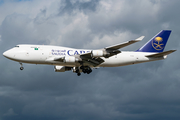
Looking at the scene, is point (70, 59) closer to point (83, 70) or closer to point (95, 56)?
point (95, 56)

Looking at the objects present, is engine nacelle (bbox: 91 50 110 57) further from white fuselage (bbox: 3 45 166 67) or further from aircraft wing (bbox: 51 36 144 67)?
white fuselage (bbox: 3 45 166 67)

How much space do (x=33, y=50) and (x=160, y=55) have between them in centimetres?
2310

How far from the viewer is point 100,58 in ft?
165

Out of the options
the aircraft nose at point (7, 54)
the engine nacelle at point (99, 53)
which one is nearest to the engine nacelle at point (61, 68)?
the aircraft nose at point (7, 54)

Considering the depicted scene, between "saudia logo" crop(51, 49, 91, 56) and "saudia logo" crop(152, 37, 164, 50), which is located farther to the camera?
"saudia logo" crop(152, 37, 164, 50)

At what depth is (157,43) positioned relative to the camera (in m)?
56.5

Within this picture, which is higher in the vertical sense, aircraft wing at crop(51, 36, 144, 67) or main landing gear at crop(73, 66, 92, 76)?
aircraft wing at crop(51, 36, 144, 67)

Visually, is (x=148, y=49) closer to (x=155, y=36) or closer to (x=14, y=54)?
(x=155, y=36)

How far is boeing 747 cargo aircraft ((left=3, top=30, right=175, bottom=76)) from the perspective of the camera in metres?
47.7

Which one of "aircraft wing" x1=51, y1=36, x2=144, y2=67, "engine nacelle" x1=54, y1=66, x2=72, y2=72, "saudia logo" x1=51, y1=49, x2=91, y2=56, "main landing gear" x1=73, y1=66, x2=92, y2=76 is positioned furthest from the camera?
"engine nacelle" x1=54, y1=66, x2=72, y2=72

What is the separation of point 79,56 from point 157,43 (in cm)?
1731

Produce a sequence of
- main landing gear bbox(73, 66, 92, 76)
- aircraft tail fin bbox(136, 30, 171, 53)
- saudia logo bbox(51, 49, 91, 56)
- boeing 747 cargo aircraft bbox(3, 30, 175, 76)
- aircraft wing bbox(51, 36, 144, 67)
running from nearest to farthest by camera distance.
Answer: aircraft wing bbox(51, 36, 144, 67), boeing 747 cargo aircraft bbox(3, 30, 175, 76), saudia logo bbox(51, 49, 91, 56), main landing gear bbox(73, 66, 92, 76), aircraft tail fin bbox(136, 30, 171, 53)

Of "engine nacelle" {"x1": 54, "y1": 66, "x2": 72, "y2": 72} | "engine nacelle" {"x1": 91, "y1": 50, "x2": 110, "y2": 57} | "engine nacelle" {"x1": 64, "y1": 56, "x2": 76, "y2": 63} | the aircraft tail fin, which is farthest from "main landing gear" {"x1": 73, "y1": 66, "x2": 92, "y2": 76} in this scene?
the aircraft tail fin

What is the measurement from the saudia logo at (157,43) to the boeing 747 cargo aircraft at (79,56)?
1935mm
